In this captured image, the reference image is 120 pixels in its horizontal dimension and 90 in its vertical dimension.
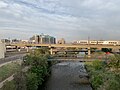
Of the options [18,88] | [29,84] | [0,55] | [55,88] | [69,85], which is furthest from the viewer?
[0,55]

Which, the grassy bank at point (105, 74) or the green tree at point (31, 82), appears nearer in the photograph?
the grassy bank at point (105, 74)

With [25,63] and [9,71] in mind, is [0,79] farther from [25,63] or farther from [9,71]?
[25,63]

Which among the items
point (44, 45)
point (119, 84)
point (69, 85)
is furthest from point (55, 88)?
point (44, 45)

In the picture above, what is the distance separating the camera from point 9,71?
116 ft

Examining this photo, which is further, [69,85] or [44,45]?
[44,45]

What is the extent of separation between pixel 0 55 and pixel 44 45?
4715cm

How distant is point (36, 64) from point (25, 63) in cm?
253

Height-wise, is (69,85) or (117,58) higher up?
(117,58)

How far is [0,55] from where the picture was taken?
193 ft

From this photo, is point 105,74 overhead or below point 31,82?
overhead

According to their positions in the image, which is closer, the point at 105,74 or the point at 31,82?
the point at 31,82

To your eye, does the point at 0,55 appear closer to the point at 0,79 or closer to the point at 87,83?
the point at 87,83

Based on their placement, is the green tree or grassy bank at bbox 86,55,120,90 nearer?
grassy bank at bbox 86,55,120,90

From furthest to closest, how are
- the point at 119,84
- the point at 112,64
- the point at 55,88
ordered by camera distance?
the point at 112,64
the point at 55,88
the point at 119,84
